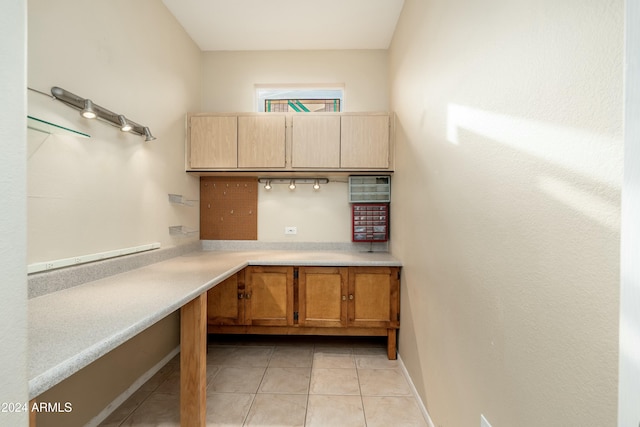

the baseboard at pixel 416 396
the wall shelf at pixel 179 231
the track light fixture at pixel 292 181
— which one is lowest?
the baseboard at pixel 416 396

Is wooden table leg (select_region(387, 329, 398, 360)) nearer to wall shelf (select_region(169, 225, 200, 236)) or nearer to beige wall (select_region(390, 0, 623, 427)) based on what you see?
beige wall (select_region(390, 0, 623, 427))

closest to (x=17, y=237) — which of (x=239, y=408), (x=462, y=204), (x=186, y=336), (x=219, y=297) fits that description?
(x=186, y=336)

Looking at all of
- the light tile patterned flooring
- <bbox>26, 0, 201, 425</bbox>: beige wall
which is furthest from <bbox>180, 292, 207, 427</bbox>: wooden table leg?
<bbox>26, 0, 201, 425</bbox>: beige wall

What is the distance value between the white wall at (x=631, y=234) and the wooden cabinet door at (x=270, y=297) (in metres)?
2.32

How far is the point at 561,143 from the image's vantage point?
30.1 inches

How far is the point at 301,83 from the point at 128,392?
3.14 m

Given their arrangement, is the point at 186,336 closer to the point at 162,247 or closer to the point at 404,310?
the point at 162,247

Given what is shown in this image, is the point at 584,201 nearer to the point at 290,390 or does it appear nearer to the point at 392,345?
the point at 290,390

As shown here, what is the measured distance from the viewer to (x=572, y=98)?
732mm

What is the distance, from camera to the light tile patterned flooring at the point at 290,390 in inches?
72.6

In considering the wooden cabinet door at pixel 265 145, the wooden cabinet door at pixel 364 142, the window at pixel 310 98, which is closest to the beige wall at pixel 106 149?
the wooden cabinet door at pixel 265 145

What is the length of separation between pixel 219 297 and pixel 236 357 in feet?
1.83

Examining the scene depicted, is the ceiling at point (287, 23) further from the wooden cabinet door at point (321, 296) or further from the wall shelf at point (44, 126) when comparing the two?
the wooden cabinet door at point (321, 296)

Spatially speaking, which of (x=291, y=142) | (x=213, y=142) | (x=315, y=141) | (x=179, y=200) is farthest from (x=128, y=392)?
(x=315, y=141)
